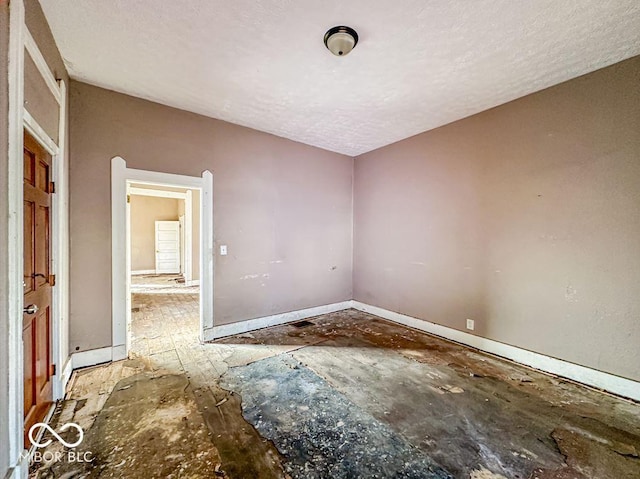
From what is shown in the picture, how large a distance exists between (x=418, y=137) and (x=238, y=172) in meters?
2.63

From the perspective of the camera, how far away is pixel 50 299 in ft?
7.06

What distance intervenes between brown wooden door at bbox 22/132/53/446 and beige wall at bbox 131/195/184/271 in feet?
27.5

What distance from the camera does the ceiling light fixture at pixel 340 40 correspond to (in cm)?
203

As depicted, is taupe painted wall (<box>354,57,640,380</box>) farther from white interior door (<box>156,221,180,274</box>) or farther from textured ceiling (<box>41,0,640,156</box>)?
white interior door (<box>156,221,180,274</box>)

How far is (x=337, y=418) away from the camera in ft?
6.91

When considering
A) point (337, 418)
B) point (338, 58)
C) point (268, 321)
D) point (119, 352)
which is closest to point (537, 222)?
point (338, 58)

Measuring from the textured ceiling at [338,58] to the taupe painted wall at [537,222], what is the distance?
34 cm

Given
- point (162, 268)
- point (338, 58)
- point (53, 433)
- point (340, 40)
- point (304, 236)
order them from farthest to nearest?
point (162, 268) < point (304, 236) < point (338, 58) < point (340, 40) < point (53, 433)

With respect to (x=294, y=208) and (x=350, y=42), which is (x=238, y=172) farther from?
(x=350, y=42)

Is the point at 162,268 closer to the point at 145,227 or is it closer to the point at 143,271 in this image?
the point at 143,271

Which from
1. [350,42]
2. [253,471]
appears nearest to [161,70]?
[350,42]

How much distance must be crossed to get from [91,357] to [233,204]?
226 centimetres

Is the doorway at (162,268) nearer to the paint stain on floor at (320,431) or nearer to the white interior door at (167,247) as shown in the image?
the white interior door at (167,247)

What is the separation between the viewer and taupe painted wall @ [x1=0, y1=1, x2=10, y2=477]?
1311 millimetres
